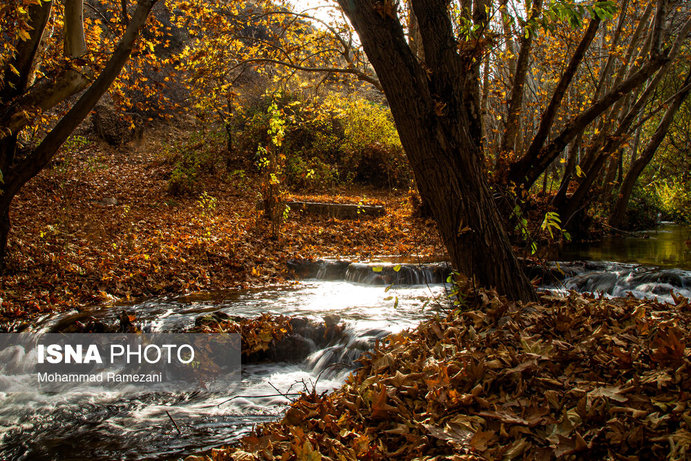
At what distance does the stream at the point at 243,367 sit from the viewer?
10.3 ft

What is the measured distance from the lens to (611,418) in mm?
1784

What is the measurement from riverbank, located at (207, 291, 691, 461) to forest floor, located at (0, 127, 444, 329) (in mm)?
2756

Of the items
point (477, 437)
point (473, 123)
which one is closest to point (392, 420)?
point (477, 437)

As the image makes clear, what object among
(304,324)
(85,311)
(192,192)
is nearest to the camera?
(304,324)

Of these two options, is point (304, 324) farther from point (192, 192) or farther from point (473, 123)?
point (192, 192)

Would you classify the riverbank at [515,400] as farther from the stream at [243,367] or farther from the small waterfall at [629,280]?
the small waterfall at [629,280]

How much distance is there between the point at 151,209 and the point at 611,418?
11554mm

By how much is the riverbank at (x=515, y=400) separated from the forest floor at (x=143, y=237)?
2.76 m

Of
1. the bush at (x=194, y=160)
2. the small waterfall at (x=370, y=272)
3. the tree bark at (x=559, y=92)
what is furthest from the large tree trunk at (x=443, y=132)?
the bush at (x=194, y=160)

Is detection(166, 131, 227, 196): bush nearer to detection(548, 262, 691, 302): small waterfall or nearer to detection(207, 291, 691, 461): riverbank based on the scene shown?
detection(548, 262, 691, 302): small waterfall

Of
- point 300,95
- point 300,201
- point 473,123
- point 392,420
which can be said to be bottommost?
point 392,420

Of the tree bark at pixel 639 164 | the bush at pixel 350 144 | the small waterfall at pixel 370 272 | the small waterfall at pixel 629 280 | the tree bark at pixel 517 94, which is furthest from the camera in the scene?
the bush at pixel 350 144

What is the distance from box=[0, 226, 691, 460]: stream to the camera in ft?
10.3

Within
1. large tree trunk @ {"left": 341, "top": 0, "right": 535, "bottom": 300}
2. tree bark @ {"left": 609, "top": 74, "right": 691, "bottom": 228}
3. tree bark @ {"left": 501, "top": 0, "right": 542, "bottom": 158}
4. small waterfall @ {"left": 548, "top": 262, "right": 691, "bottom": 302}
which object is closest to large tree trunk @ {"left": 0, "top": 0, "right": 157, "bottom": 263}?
large tree trunk @ {"left": 341, "top": 0, "right": 535, "bottom": 300}
